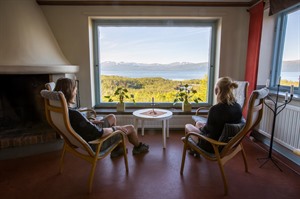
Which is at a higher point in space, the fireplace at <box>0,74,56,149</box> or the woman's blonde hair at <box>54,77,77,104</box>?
the woman's blonde hair at <box>54,77,77,104</box>

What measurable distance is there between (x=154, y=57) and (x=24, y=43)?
2.10 metres

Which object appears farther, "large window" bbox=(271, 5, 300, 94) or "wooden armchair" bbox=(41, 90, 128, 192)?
"large window" bbox=(271, 5, 300, 94)

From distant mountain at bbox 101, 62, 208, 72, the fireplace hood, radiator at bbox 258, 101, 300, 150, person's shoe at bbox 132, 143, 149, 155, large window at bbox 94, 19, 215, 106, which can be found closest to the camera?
radiator at bbox 258, 101, 300, 150

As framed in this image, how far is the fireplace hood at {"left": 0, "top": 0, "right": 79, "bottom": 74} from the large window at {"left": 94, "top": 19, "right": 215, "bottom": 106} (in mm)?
875

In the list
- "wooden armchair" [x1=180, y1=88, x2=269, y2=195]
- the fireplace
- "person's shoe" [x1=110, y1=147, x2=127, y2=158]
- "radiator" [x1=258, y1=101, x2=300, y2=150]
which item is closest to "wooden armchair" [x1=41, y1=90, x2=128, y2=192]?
"person's shoe" [x1=110, y1=147, x2=127, y2=158]

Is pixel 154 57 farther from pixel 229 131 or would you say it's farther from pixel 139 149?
pixel 229 131

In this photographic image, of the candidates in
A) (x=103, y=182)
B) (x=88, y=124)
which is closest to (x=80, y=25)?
(x=88, y=124)

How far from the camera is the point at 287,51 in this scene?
2.62 metres

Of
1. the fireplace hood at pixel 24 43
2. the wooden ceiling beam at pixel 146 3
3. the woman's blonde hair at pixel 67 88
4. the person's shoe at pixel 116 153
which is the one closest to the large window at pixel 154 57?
the wooden ceiling beam at pixel 146 3

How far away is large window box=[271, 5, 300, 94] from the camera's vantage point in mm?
2463

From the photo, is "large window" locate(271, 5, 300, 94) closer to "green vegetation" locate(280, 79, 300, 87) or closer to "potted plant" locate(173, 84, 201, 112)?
"green vegetation" locate(280, 79, 300, 87)

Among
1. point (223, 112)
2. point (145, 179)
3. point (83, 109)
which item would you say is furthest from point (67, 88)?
point (223, 112)

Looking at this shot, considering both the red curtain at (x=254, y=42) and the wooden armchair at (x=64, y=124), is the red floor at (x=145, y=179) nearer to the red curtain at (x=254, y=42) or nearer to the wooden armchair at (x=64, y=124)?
the wooden armchair at (x=64, y=124)

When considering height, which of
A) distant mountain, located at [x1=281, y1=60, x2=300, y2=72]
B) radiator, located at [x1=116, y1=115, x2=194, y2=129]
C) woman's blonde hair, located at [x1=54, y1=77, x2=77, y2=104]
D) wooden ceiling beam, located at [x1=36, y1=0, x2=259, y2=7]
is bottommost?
radiator, located at [x1=116, y1=115, x2=194, y2=129]
